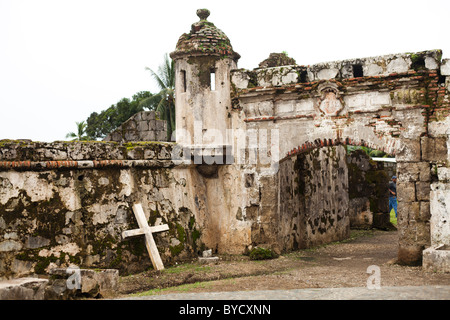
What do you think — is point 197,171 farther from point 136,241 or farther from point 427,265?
point 427,265

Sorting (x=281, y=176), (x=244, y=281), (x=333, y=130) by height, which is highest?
(x=333, y=130)

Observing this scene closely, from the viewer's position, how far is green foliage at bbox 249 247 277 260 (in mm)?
10953

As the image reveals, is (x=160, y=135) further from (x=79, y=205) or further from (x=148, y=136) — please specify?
(x=79, y=205)

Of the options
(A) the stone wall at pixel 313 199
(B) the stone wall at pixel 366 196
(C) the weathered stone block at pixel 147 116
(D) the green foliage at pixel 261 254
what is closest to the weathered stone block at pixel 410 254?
(D) the green foliage at pixel 261 254

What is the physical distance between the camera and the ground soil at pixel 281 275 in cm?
819

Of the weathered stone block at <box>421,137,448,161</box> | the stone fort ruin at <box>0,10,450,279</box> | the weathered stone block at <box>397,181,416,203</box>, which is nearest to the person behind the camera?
the stone fort ruin at <box>0,10,450,279</box>

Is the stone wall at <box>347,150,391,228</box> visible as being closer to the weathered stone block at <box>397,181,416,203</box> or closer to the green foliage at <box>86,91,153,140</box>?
the weathered stone block at <box>397,181,416,203</box>

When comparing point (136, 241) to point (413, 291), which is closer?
point (413, 291)

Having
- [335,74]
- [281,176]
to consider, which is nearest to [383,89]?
[335,74]

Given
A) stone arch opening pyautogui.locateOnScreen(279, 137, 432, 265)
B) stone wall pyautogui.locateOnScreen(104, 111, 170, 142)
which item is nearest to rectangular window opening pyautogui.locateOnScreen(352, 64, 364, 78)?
stone arch opening pyautogui.locateOnScreen(279, 137, 432, 265)

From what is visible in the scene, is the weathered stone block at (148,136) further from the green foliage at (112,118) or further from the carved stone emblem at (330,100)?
the green foliage at (112,118)

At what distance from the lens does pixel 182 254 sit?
10.7 metres

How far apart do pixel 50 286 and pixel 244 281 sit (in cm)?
312

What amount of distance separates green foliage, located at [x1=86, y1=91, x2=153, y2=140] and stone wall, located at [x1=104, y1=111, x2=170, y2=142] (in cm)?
1625
